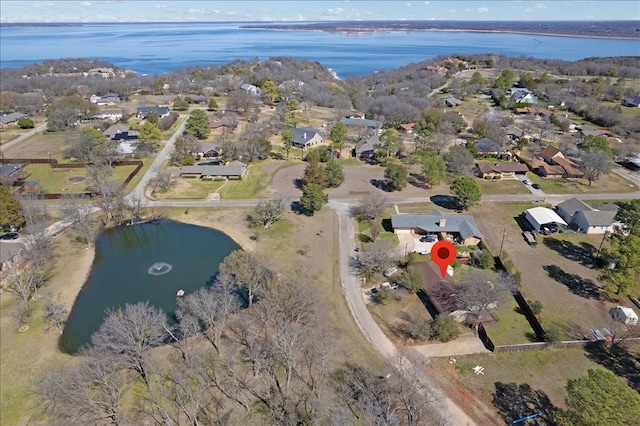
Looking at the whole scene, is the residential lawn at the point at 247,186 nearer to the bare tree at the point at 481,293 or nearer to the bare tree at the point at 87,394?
the bare tree at the point at 87,394

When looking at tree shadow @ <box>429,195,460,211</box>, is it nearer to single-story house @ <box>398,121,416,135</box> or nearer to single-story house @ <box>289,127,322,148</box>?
single-story house @ <box>289,127,322,148</box>

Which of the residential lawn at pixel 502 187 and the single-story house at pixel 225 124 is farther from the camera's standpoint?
the single-story house at pixel 225 124

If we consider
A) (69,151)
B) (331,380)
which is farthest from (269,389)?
(69,151)

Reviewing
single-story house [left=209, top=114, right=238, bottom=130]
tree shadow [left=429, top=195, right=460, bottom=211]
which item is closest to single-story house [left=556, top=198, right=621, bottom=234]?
tree shadow [left=429, top=195, right=460, bottom=211]

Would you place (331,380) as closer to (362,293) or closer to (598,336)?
(362,293)

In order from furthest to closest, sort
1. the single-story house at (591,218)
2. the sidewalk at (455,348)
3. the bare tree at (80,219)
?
1. the single-story house at (591,218)
2. the bare tree at (80,219)
3. the sidewalk at (455,348)

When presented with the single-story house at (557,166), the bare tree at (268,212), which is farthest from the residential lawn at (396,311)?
the single-story house at (557,166)
